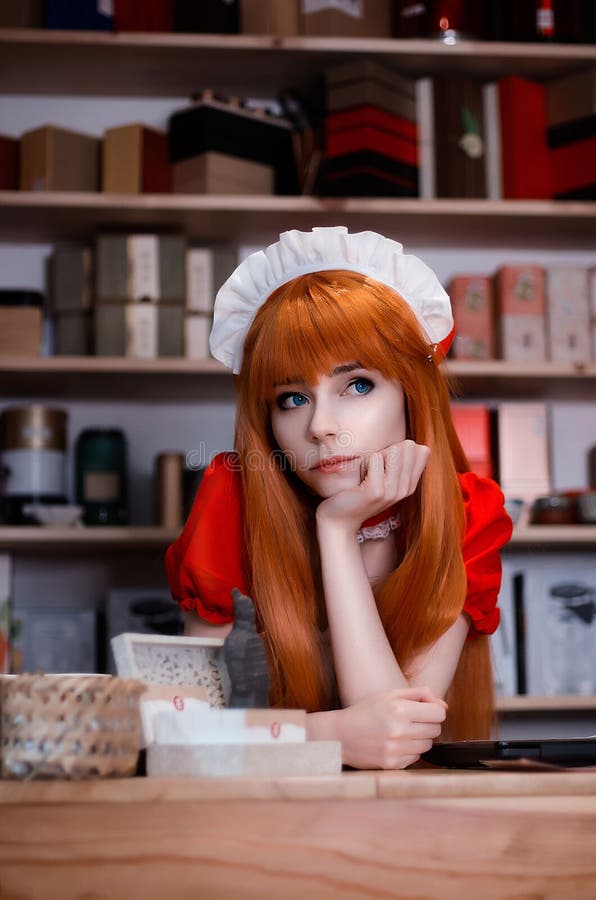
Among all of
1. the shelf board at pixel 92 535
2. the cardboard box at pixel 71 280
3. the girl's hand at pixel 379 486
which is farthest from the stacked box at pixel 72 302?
the girl's hand at pixel 379 486

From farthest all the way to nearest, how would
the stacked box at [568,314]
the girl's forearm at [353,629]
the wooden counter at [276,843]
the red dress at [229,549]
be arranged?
the stacked box at [568,314], the red dress at [229,549], the girl's forearm at [353,629], the wooden counter at [276,843]

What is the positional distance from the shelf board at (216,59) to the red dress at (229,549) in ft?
4.64

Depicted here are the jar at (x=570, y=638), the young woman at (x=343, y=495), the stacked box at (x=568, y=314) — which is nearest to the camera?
the young woman at (x=343, y=495)

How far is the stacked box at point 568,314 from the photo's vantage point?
2457 mm

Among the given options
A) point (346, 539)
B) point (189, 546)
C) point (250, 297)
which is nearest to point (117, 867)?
point (346, 539)

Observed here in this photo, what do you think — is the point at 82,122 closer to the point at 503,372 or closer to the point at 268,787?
the point at 503,372

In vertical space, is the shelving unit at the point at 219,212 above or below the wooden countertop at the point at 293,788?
above

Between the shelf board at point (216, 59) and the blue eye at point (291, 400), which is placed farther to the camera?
the shelf board at point (216, 59)

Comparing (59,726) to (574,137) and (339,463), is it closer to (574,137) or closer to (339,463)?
(339,463)

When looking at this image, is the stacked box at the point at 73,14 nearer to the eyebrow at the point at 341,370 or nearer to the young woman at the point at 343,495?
the young woman at the point at 343,495

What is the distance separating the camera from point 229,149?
7.95ft

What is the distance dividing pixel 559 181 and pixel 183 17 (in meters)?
0.99

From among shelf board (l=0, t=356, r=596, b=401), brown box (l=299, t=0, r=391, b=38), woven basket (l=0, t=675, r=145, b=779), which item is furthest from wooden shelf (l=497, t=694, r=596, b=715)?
woven basket (l=0, t=675, r=145, b=779)

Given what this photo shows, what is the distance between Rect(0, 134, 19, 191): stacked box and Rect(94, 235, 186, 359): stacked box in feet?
0.91
